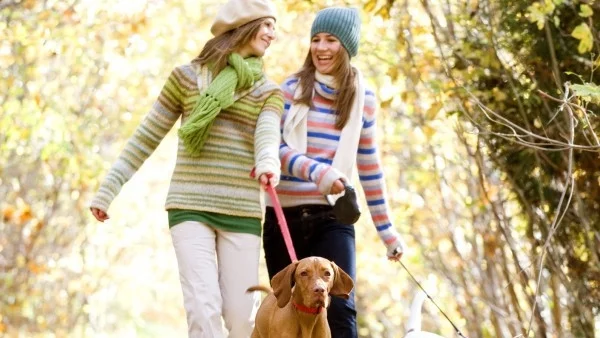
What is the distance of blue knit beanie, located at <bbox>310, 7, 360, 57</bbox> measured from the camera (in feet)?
23.9

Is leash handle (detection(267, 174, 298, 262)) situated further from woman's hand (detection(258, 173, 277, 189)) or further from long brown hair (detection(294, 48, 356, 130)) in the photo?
long brown hair (detection(294, 48, 356, 130))

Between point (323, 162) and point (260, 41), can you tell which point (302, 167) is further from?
point (260, 41)

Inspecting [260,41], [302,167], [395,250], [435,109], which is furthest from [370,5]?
[302,167]

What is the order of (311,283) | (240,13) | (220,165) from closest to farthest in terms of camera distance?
(311,283) < (220,165) < (240,13)

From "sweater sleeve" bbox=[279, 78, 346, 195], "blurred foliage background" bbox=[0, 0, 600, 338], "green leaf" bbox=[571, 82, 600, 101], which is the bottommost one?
"blurred foliage background" bbox=[0, 0, 600, 338]

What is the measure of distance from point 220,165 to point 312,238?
647 mm

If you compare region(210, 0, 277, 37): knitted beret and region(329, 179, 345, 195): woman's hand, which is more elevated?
region(210, 0, 277, 37): knitted beret

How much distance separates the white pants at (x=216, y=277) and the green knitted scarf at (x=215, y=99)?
17.0 inches

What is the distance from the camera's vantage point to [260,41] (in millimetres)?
7098

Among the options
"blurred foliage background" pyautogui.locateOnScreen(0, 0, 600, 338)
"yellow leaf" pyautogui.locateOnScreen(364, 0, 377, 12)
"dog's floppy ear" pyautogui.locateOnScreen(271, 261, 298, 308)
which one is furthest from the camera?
"yellow leaf" pyautogui.locateOnScreen(364, 0, 377, 12)

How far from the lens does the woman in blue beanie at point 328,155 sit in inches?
271

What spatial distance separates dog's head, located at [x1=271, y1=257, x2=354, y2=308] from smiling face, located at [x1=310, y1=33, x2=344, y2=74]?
170 cm

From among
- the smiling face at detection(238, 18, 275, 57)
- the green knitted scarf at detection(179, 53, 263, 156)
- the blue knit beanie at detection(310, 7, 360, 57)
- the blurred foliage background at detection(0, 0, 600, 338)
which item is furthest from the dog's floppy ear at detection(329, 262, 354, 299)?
the blue knit beanie at detection(310, 7, 360, 57)

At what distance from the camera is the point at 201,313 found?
21.6 ft
